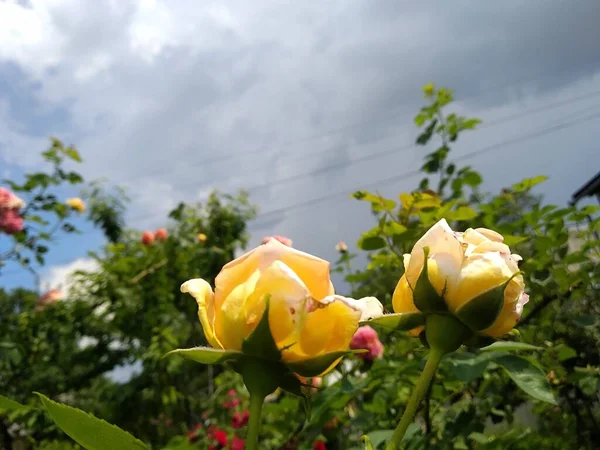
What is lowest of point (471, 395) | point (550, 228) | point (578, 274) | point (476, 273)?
point (471, 395)

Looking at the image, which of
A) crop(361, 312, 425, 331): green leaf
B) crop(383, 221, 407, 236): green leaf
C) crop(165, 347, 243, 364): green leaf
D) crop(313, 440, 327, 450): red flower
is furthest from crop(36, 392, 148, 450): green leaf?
A: crop(313, 440, 327, 450): red flower

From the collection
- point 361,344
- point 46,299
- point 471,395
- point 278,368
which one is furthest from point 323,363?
point 46,299

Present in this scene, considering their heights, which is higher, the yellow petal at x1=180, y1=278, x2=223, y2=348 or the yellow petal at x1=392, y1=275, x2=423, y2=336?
the yellow petal at x1=180, y1=278, x2=223, y2=348

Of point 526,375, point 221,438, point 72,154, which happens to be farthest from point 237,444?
point 72,154

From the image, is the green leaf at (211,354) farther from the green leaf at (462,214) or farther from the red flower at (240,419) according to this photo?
the red flower at (240,419)

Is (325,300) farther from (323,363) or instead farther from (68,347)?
(68,347)

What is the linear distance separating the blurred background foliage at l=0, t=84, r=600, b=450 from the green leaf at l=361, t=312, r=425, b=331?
29cm

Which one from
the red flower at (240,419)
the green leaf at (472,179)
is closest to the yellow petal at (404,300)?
the green leaf at (472,179)

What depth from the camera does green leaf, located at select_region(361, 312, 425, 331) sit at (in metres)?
0.40

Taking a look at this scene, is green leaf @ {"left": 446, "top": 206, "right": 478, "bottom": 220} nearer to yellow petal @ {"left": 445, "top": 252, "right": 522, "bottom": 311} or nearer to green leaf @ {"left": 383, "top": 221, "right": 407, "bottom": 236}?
green leaf @ {"left": 383, "top": 221, "right": 407, "bottom": 236}

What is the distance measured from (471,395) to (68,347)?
7.86 ft

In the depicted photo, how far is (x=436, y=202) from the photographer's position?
3.74ft

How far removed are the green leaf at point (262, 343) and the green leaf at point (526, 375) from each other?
1.69ft

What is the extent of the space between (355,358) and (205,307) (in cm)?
148
